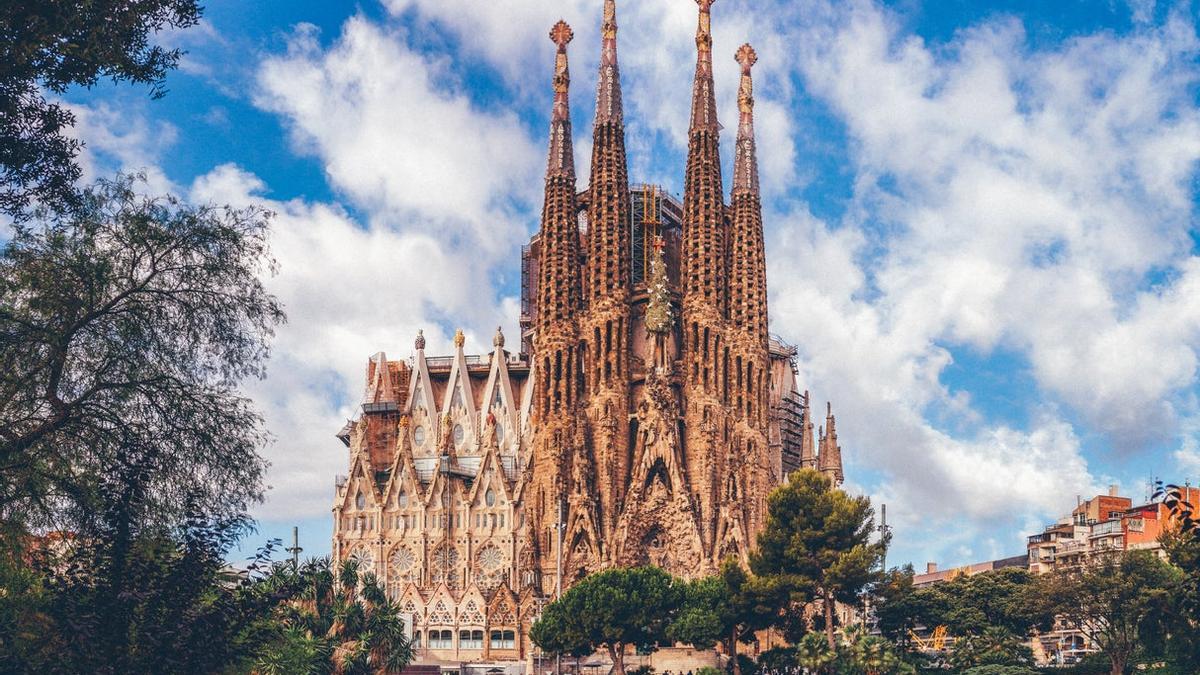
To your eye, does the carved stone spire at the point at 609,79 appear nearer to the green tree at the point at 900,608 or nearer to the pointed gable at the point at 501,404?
the pointed gable at the point at 501,404

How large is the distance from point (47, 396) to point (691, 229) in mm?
74733

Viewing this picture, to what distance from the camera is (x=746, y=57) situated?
3986 inches

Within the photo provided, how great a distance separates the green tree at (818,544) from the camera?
68625 millimetres

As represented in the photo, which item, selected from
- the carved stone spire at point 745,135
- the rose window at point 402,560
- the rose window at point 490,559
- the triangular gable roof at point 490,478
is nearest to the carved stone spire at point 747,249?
the carved stone spire at point 745,135

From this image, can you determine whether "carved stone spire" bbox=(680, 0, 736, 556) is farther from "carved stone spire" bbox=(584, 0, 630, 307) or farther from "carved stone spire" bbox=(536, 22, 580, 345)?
"carved stone spire" bbox=(536, 22, 580, 345)

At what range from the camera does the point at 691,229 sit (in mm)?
94500

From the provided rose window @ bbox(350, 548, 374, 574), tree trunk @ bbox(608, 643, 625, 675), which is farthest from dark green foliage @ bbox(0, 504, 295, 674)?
rose window @ bbox(350, 548, 374, 574)

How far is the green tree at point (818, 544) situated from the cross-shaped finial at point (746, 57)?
3942 centimetres

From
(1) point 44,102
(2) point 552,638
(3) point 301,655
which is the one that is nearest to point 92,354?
(1) point 44,102

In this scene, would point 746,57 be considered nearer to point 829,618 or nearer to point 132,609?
point 829,618

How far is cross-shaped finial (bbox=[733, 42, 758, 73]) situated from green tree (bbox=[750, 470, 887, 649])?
1552 inches

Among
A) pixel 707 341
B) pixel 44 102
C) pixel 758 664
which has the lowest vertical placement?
pixel 758 664

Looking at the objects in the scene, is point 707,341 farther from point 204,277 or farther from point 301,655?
point 204,277

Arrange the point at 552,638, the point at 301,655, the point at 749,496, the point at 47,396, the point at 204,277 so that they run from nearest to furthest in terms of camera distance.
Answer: the point at 47,396
the point at 204,277
the point at 301,655
the point at 552,638
the point at 749,496
